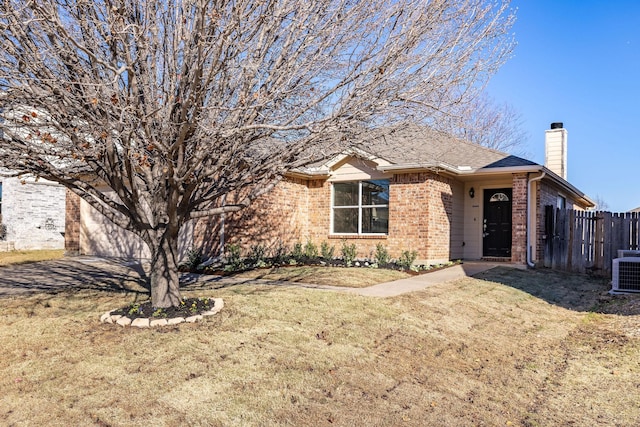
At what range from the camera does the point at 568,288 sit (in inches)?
425

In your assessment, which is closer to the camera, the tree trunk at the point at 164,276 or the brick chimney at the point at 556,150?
the tree trunk at the point at 164,276

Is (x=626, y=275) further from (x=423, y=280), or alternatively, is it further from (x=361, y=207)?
(x=361, y=207)

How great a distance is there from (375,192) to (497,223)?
13.1 ft

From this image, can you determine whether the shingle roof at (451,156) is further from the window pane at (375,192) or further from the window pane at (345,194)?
the window pane at (345,194)

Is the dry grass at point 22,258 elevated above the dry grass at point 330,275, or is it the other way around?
the dry grass at point 330,275

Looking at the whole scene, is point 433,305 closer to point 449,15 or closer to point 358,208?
point 449,15

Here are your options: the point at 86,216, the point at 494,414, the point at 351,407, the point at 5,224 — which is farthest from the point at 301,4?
A: the point at 5,224

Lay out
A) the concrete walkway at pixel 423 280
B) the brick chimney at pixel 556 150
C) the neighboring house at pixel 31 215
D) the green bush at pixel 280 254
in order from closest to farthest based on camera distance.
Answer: the concrete walkway at pixel 423 280, the green bush at pixel 280 254, the brick chimney at pixel 556 150, the neighboring house at pixel 31 215

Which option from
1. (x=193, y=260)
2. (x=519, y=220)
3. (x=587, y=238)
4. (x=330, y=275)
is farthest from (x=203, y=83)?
(x=587, y=238)

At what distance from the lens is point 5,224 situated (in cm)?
1786

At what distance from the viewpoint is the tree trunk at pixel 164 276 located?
625 cm

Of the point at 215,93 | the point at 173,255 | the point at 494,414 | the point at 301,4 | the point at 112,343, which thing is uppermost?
the point at 301,4

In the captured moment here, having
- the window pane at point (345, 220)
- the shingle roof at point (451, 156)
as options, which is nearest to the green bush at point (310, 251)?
the window pane at point (345, 220)

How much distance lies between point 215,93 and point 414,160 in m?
8.02
